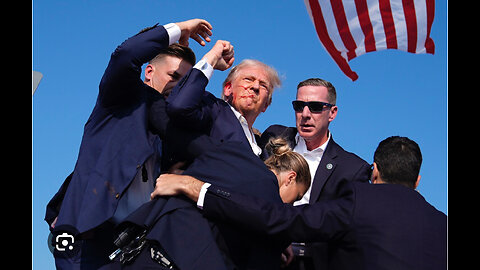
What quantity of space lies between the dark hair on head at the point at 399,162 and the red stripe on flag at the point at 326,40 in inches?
123

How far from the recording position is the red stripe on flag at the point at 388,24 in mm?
7117

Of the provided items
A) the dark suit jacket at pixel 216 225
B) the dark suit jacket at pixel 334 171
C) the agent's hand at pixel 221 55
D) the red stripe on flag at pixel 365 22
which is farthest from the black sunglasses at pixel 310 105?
the dark suit jacket at pixel 216 225

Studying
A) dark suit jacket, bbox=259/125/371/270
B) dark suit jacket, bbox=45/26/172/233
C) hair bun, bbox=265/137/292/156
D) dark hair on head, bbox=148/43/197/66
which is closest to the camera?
dark suit jacket, bbox=45/26/172/233

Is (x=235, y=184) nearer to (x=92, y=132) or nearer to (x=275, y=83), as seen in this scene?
(x=92, y=132)

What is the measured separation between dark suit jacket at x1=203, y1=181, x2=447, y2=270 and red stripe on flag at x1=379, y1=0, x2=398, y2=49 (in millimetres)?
3619

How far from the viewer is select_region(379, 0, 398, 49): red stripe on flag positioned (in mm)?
7117

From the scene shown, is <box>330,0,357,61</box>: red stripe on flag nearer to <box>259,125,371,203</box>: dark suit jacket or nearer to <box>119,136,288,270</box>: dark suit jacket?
<box>259,125,371,203</box>: dark suit jacket

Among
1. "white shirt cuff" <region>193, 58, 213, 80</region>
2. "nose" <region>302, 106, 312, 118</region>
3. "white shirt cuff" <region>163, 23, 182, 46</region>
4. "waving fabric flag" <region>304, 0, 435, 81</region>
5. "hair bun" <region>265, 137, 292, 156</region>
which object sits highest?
"waving fabric flag" <region>304, 0, 435, 81</region>

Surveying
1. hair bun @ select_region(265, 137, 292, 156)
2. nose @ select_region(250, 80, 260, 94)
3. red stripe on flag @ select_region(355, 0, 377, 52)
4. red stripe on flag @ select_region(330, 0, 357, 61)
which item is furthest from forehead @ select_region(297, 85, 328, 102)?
hair bun @ select_region(265, 137, 292, 156)

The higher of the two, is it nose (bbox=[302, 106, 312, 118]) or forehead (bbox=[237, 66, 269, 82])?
forehead (bbox=[237, 66, 269, 82])

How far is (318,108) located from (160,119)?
2.52 meters

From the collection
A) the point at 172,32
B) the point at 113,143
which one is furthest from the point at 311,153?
the point at 113,143

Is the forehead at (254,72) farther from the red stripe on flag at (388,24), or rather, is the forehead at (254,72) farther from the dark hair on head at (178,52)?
the red stripe on flag at (388,24)

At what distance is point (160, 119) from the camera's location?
14.1 ft
